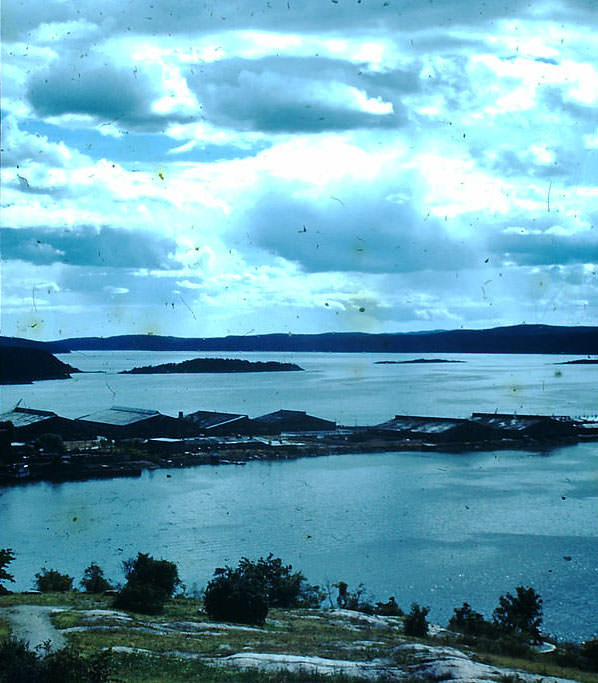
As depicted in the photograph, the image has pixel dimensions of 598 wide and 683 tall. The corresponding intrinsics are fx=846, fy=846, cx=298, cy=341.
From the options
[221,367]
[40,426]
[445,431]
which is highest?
[221,367]

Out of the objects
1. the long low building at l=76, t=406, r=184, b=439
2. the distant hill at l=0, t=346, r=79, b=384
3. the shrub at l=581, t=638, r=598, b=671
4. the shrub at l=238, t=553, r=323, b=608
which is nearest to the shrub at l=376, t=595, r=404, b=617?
the shrub at l=238, t=553, r=323, b=608

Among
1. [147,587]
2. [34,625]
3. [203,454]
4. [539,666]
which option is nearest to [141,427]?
[203,454]

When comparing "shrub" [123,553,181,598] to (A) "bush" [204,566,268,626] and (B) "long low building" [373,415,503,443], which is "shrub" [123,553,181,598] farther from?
(B) "long low building" [373,415,503,443]

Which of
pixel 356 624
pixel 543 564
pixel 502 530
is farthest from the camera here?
pixel 502 530

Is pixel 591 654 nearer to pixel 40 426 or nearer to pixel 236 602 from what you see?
pixel 236 602

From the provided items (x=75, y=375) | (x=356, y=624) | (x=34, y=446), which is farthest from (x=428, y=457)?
(x=75, y=375)

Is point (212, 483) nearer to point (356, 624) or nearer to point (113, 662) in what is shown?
point (356, 624)
